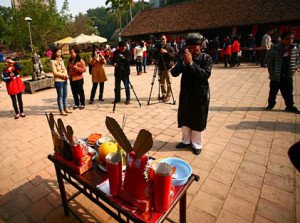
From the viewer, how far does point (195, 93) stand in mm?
3510

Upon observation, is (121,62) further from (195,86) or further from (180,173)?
(180,173)

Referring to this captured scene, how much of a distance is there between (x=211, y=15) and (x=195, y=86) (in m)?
17.9

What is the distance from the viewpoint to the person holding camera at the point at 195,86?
3285 millimetres

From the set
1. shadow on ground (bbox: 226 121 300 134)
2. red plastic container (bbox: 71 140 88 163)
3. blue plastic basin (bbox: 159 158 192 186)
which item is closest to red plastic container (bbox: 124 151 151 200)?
blue plastic basin (bbox: 159 158 192 186)

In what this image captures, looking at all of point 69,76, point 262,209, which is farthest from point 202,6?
point 262,209

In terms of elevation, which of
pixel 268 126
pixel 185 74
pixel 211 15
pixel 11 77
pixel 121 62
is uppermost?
pixel 211 15

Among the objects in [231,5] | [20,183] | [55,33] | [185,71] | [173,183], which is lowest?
[20,183]

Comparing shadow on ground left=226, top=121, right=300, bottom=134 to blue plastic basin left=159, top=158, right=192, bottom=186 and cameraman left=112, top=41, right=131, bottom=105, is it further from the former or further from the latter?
cameraman left=112, top=41, right=131, bottom=105

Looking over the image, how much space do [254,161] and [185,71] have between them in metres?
1.91

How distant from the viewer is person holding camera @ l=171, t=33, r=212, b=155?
10.8 feet

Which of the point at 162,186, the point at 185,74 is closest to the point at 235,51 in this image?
the point at 185,74

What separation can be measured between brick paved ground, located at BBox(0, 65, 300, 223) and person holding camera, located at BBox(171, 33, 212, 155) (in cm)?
64

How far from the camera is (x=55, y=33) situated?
79.9 ft

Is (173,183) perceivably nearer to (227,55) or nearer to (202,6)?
(227,55)
